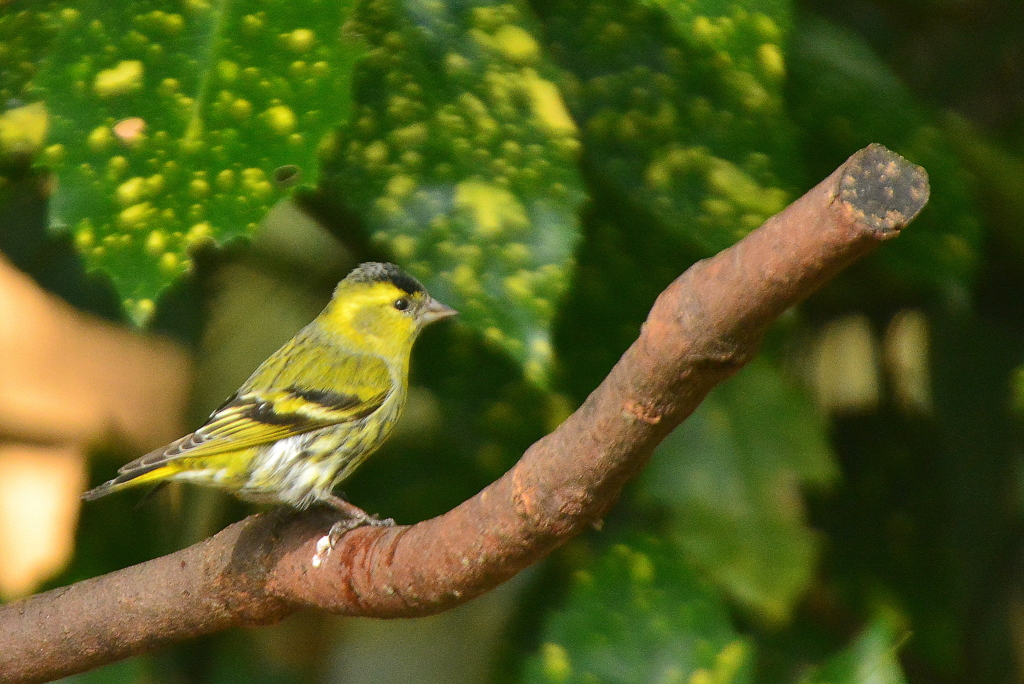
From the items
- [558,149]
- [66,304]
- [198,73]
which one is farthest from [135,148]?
[66,304]

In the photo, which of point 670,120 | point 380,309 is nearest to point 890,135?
point 670,120

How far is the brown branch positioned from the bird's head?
0.45 m

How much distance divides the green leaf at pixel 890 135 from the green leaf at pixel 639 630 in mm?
512

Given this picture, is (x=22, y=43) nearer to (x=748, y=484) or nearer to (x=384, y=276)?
(x=384, y=276)

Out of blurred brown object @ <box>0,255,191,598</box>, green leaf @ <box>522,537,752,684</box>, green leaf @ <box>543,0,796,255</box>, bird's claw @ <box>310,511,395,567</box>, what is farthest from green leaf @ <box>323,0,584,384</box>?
blurred brown object @ <box>0,255,191,598</box>

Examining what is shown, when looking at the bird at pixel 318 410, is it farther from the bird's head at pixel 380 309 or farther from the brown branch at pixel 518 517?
the brown branch at pixel 518 517

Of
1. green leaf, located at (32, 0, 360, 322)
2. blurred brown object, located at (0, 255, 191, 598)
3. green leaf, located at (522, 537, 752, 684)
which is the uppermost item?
green leaf, located at (32, 0, 360, 322)

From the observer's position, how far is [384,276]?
165 centimetres

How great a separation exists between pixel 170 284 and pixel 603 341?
63cm

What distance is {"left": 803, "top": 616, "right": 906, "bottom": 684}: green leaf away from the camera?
1207 millimetres

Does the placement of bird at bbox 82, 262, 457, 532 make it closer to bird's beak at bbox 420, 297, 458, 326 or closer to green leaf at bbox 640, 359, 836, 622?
bird's beak at bbox 420, 297, 458, 326

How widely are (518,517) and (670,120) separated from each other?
2.25 feet

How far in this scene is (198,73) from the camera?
3.71ft

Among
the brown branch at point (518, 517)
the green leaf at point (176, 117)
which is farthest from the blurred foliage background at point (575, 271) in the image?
the brown branch at point (518, 517)
